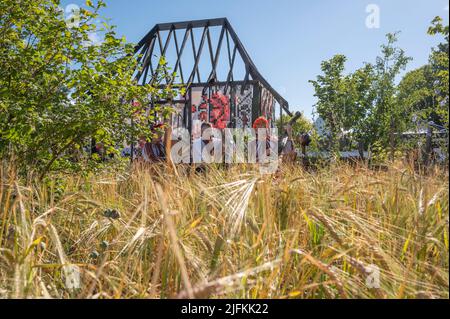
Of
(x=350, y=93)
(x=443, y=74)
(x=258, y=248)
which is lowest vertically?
(x=258, y=248)

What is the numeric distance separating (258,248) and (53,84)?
218cm

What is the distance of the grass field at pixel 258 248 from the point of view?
111 centimetres

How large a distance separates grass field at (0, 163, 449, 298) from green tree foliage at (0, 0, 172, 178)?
93cm

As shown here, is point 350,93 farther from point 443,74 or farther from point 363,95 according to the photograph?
point 443,74

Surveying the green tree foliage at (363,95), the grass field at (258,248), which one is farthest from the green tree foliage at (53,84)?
the green tree foliage at (363,95)

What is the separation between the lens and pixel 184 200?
1.86 meters

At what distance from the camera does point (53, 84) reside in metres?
2.91

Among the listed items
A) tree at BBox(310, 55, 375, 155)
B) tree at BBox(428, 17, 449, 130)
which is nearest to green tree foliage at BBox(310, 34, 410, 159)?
tree at BBox(310, 55, 375, 155)

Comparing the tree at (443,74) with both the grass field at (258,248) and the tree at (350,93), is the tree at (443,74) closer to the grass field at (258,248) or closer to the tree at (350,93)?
the grass field at (258,248)

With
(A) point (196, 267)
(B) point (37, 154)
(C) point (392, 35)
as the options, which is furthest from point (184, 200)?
(C) point (392, 35)

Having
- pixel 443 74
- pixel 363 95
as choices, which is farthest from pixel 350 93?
pixel 443 74

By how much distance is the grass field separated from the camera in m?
1.11

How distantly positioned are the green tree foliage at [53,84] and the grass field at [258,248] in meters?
0.93
